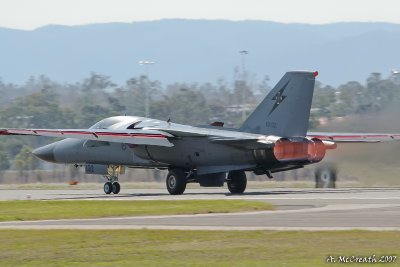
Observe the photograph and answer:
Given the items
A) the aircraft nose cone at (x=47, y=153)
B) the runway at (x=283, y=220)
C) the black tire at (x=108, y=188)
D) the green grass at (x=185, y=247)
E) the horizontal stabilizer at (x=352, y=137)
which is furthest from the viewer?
the aircraft nose cone at (x=47, y=153)

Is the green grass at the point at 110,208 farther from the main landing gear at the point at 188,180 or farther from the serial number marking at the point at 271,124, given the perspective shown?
the main landing gear at the point at 188,180

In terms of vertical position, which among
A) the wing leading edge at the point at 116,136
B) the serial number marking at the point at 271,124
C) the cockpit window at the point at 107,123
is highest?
the cockpit window at the point at 107,123

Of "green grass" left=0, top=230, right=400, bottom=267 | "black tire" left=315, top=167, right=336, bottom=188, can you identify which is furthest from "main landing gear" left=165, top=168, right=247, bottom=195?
"green grass" left=0, top=230, right=400, bottom=267

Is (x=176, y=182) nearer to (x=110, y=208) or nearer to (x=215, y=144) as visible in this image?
(x=215, y=144)

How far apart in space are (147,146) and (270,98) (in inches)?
233

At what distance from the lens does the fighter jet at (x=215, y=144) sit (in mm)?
42000

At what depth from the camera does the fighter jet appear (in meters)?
42.0

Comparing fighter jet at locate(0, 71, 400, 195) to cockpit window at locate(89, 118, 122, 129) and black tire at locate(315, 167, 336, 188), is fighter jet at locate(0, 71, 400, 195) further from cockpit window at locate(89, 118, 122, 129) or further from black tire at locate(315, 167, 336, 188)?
black tire at locate(315, 167, 336, 188)

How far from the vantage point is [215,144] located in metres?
43.6

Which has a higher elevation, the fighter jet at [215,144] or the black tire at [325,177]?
the fighter jet at [215,144]

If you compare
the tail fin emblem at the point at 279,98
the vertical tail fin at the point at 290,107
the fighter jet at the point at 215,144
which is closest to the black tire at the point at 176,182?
the fighter jet at the point at 215,144

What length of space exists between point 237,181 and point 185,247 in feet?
69.4

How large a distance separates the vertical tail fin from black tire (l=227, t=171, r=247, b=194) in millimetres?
2928

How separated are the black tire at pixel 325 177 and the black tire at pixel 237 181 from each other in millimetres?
6533
